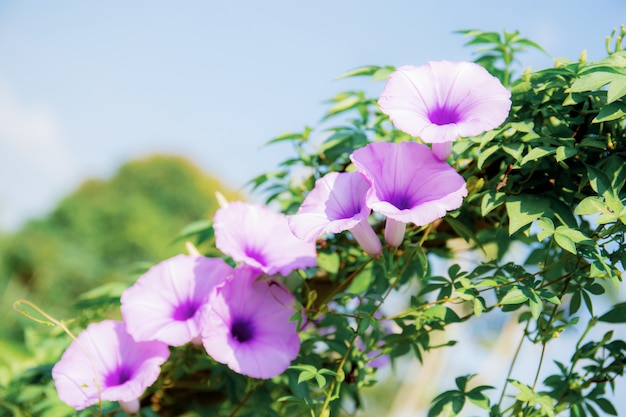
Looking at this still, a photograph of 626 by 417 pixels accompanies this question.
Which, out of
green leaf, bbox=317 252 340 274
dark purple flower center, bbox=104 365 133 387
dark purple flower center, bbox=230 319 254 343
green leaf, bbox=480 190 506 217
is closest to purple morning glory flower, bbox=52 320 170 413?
dark purple flower center, bbox=104 365 133 387

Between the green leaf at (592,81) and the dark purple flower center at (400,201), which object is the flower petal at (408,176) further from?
the green leaf at (592,81)

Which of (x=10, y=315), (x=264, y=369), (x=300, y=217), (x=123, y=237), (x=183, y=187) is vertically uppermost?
(x=300, y=217)

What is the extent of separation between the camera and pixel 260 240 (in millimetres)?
946

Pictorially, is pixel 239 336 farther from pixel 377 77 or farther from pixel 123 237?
pixel 123 237

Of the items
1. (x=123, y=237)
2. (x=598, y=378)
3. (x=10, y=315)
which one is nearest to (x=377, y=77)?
(x=598, y=378)

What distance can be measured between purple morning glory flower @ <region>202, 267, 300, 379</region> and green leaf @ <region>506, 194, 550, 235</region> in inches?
11.9

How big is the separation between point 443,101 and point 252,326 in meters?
0.39

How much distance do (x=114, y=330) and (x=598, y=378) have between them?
683 mm

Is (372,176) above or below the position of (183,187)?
above

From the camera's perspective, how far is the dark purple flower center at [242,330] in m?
0.91

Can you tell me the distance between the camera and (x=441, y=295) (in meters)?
Result: 0.88

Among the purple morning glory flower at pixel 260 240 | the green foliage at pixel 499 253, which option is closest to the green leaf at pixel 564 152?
the green foliage at pixel 499 253

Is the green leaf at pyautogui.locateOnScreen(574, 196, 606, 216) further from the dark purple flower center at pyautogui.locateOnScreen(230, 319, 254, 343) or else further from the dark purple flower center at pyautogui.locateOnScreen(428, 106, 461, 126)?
the dark purple flower center at pyautogui.locateOnScreen(230, 319, 254, 343)

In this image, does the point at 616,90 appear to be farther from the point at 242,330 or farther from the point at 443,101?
the point at 242,330
